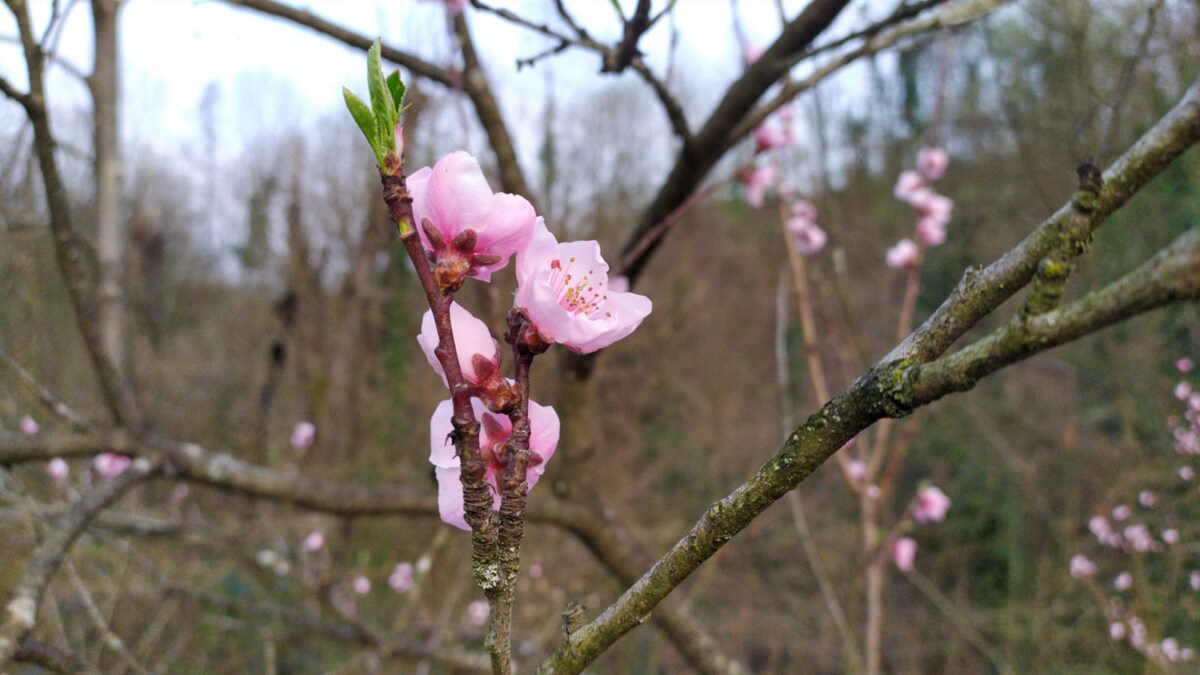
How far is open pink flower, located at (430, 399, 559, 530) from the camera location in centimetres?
60

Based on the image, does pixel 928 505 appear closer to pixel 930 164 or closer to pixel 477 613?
pixel 930 164

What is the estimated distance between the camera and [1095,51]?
3830mm

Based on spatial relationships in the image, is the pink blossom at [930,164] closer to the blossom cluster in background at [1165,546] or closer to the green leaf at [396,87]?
the blossom cluster in background at [1165,546]

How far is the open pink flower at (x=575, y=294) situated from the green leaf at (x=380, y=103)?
14 cm

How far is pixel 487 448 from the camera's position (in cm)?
60

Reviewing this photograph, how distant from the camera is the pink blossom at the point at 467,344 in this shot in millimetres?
566

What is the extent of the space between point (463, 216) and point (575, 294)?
0.16 m

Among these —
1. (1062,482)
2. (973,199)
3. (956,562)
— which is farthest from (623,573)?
(973,199)

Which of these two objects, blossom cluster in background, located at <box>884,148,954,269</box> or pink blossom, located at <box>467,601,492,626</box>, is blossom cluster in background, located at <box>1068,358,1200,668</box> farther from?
pink blossom, located at <box>467,601,492,626</box>

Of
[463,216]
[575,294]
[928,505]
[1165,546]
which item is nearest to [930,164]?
[928,505]

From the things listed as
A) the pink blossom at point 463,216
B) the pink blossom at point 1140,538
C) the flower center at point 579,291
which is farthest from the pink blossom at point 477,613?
the pink blossom at point 463,216

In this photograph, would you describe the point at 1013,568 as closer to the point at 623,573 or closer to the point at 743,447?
the point at 743,447

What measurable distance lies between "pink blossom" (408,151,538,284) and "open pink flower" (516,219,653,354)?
2 cm

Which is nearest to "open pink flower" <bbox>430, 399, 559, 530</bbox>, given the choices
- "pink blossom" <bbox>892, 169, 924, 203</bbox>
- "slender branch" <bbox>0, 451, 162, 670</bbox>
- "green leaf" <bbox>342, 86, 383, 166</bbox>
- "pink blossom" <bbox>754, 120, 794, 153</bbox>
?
"green leaf" <bbox>342, 86, 383, 166</bbox>
